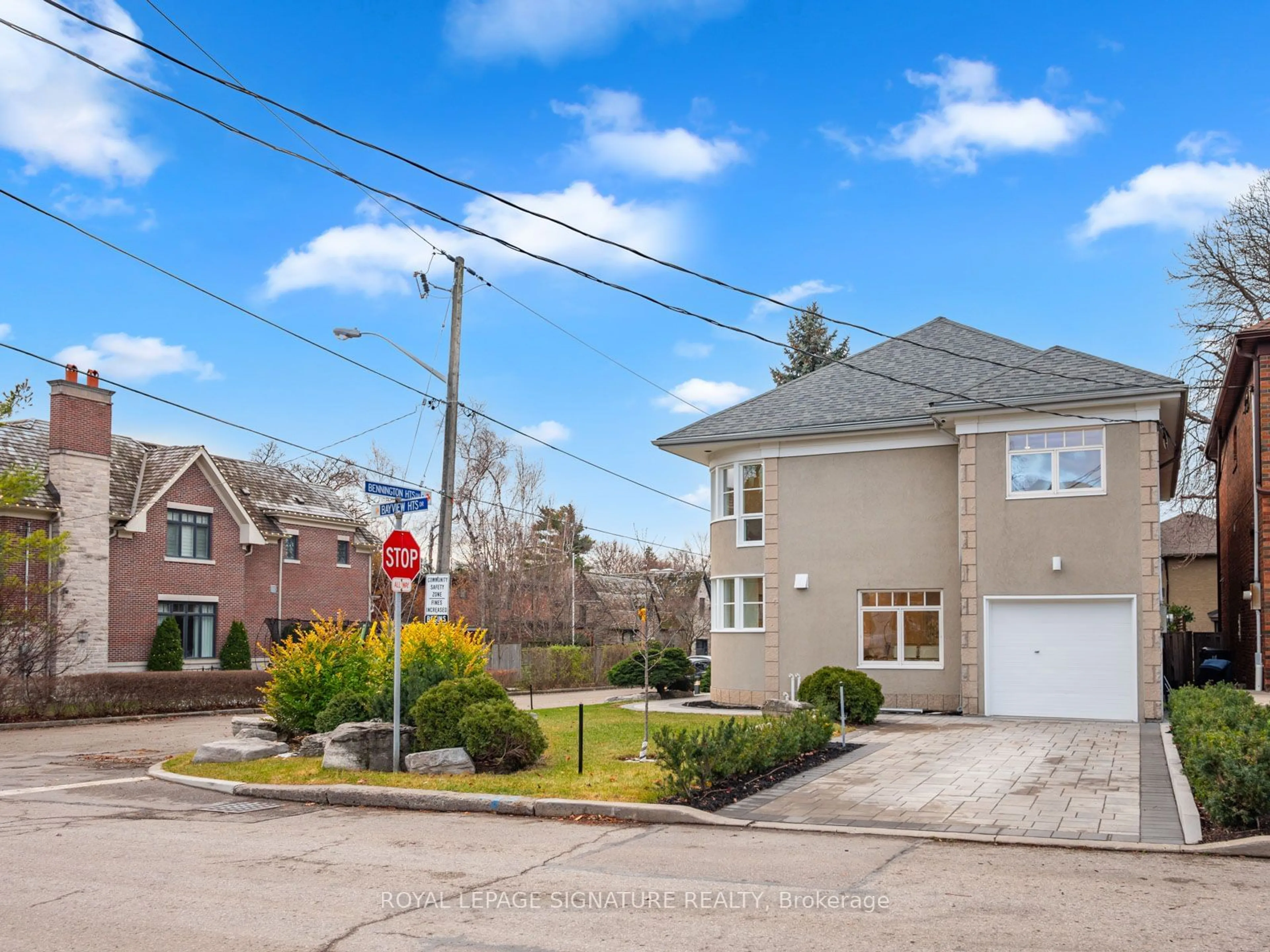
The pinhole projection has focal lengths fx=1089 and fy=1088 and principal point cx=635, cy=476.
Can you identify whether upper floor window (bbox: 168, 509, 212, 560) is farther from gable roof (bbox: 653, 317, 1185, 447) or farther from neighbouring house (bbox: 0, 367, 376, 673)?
gable roof (bbox: 653, 317, 1185, 447)

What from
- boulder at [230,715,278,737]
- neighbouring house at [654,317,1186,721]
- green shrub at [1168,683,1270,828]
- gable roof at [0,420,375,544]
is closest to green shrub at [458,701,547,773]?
boulder at [230,715,278,737]

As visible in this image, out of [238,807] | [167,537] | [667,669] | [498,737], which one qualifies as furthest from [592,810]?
[167,537]

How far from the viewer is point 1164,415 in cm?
2164

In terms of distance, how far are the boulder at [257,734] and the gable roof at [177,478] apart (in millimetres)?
12986

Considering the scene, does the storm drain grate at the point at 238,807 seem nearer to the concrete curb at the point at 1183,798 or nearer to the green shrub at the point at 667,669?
the concrete curb at the point at 1183,798

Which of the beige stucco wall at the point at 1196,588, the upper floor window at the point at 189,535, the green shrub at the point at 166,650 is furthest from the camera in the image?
the beige stucco wall at the point at 1196,588

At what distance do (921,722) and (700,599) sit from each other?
1726 inches

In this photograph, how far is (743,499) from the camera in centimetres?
2544

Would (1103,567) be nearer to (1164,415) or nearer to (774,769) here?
(1164,415)

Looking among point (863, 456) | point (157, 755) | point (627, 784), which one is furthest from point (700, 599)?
point (627, 784)

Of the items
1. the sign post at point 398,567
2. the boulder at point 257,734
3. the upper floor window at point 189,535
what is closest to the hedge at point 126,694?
the upper floor window at point 189,535

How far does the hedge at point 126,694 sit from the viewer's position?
2348 centimetres

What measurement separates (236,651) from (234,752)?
22.2m

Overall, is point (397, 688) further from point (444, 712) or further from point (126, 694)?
point (126, 694)
